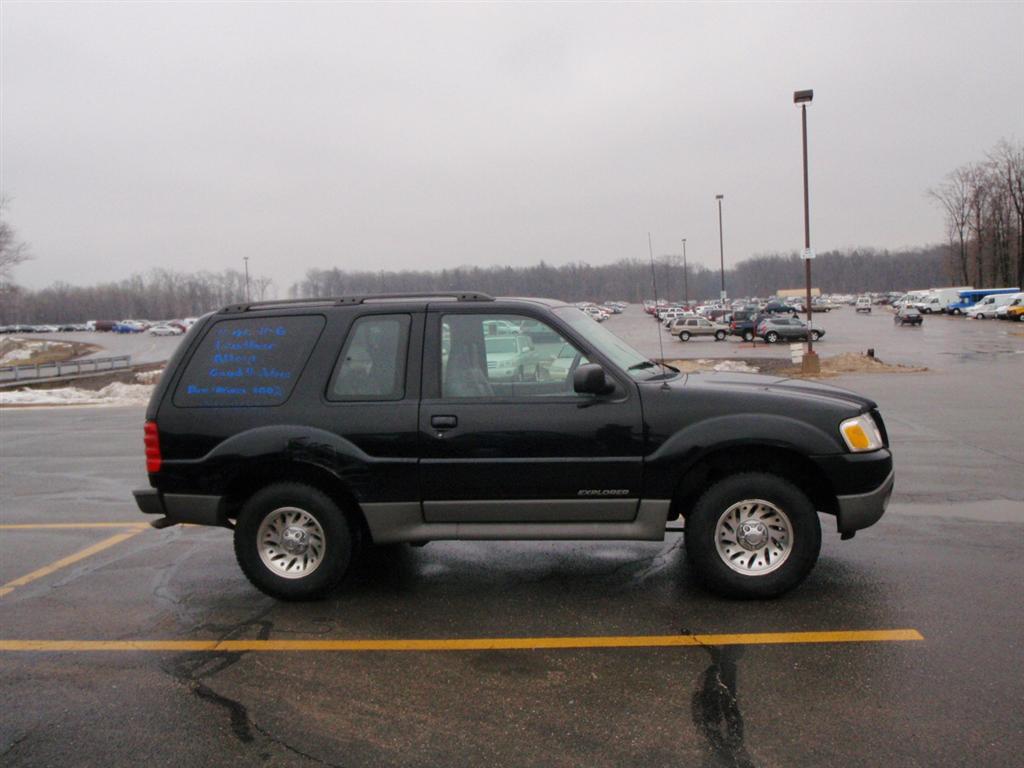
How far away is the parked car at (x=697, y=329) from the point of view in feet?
159

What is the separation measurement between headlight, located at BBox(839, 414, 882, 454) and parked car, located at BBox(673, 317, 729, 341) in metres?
44.6

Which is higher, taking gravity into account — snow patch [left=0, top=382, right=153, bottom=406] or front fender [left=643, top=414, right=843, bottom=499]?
front fender [left=643, top=414, right=843, bottom=499]

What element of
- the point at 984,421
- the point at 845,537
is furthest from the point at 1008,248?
the point at 845,537

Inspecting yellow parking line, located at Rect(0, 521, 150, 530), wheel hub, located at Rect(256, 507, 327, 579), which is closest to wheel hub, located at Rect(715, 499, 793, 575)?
wheel hub, located at Rect(256, 507, 327, 579)

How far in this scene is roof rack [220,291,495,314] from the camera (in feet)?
16.9

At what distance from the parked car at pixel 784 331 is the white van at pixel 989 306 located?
88.3 ft

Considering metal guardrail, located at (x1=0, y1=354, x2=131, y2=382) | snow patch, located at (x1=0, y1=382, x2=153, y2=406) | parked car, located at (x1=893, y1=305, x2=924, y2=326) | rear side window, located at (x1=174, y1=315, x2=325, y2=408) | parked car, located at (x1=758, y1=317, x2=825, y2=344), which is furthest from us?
parked car, located at (x1=893, y1=305, x2=924, y2=326)

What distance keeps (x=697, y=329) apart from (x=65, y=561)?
1806 inches

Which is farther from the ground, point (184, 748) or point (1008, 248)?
point (1008, 248)

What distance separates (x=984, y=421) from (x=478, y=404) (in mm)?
10891

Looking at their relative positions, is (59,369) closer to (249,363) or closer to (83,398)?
(83,398)

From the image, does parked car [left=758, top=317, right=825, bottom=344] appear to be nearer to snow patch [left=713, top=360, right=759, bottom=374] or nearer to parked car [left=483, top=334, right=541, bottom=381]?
snow patch [left=713, top=360, right=759, bottom=374]

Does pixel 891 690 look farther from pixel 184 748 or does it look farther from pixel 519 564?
pixel 184 748

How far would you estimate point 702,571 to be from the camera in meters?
4.84
